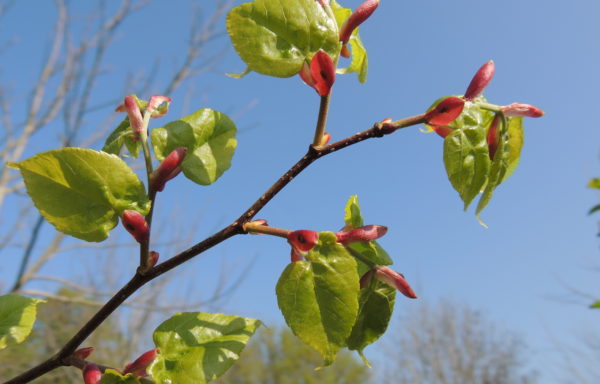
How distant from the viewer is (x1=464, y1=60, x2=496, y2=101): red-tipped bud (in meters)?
0.48

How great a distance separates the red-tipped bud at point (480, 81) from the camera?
18.9 inches

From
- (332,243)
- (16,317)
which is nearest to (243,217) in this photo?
(332,243)

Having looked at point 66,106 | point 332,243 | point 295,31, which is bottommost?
point 66,106

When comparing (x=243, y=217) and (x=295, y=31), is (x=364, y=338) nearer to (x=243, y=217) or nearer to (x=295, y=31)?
(x=243, y=217)

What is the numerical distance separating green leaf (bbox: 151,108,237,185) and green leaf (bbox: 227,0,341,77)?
101 millimetres

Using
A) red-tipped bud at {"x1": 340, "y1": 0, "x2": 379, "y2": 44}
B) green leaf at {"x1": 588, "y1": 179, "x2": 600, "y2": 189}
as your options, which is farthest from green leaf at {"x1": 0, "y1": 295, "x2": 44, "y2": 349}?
green leaf at {"x1": 588, "y1": 179, "x2": 600, "y2": 189}

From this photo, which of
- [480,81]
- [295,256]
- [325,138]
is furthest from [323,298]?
[480,81]

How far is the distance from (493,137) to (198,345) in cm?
36

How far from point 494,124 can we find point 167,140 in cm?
34

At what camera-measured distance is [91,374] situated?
43cm

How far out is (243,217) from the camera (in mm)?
441

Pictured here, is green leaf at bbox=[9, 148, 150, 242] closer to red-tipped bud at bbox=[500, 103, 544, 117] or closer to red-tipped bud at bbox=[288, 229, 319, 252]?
red-tipped bud at bbox=[288, 229, 319, 252]

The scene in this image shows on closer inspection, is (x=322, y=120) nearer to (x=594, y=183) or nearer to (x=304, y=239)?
(x=304, y=239)

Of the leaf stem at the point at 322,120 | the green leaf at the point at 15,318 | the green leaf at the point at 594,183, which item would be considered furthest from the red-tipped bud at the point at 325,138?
the green leaf at the point at 594,183
